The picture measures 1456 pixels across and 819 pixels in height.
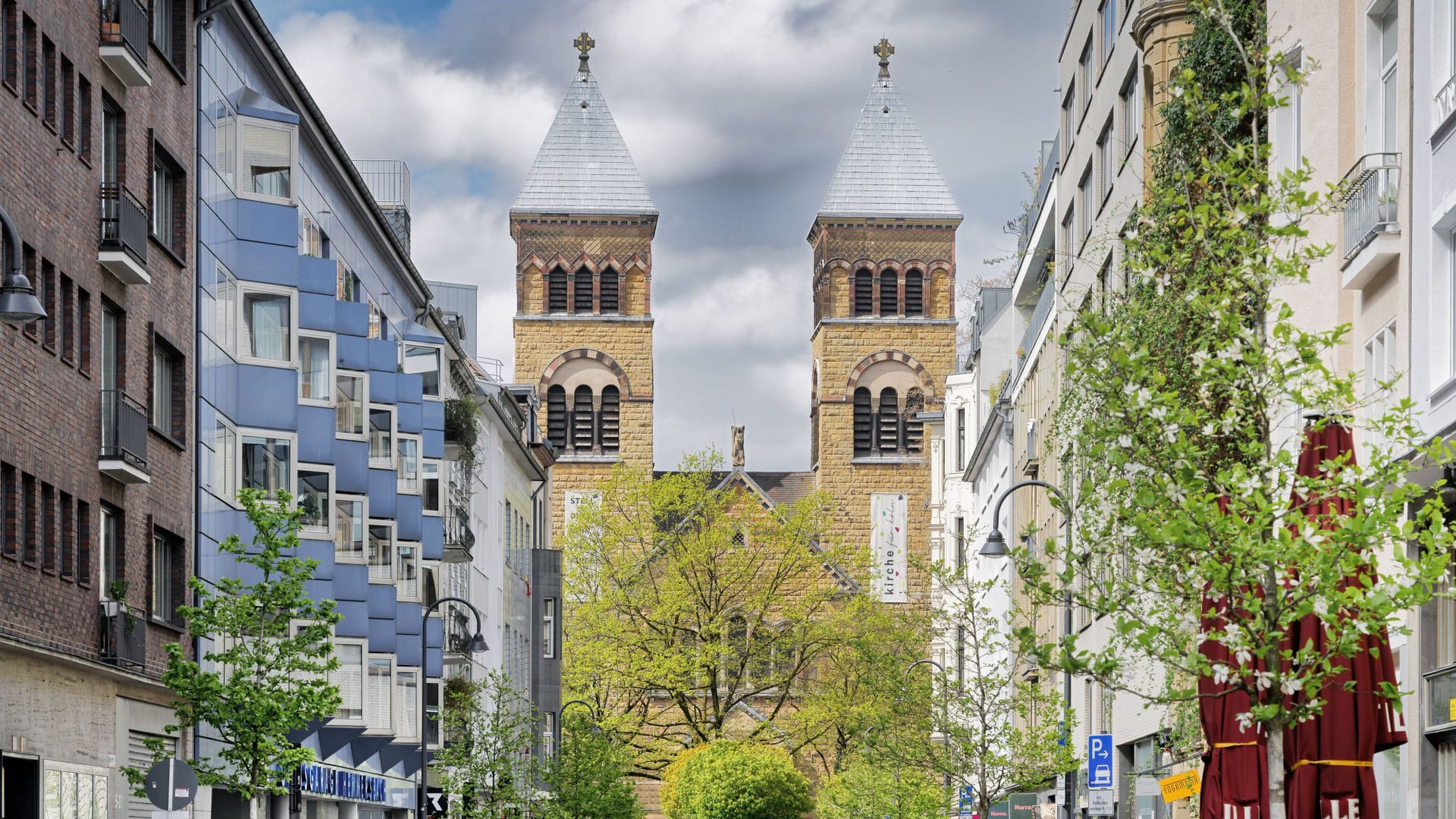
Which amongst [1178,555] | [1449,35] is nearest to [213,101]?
[1449,35]

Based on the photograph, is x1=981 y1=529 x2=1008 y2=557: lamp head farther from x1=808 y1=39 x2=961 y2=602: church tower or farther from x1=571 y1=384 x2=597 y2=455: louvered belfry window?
x1=571 y1=384 x2=597 y2=455: louvered belfry window

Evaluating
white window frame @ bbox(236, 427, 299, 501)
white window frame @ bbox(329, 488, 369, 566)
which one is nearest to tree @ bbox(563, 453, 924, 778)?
white window frame @ bbox(329, 488, 369, 566)

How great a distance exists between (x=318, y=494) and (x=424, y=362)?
1443 cm

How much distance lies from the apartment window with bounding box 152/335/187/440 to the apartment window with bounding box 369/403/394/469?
1237 centimetres

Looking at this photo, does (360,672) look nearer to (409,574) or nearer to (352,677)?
(352,677)

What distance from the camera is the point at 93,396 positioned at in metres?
25.6

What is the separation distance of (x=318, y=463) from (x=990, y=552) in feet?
43.4

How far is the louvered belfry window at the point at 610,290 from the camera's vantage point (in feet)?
335

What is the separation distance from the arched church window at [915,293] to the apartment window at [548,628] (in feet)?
115

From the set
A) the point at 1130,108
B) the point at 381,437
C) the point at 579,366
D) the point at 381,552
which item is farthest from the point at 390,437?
the point at 579,366

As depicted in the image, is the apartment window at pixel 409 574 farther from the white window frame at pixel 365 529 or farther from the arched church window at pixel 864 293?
the arched church window at pixel 864 293

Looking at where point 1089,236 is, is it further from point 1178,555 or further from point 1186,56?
point 1178,555

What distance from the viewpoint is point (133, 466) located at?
1038 inches

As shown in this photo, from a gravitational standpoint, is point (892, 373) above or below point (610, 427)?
above
